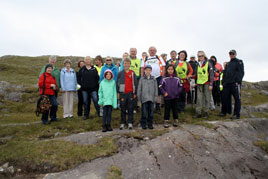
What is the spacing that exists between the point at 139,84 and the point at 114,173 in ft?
14.3

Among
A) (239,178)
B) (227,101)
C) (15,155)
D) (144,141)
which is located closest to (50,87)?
(15,155)

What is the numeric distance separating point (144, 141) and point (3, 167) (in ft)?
14.7

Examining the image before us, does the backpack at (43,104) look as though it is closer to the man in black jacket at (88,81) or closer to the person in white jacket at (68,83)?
the person in white jacket at (68,83)

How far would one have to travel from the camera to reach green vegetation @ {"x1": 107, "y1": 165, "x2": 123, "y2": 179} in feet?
16.8

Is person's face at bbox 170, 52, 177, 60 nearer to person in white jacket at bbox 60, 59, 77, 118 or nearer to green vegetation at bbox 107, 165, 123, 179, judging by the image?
person in white jacket at bbox 60, 59, 77, 118

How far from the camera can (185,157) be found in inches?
245

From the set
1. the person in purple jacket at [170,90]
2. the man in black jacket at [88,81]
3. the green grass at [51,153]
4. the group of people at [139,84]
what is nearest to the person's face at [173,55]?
the group of people at [139,84]

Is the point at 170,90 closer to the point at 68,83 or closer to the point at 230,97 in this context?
the point at 230,97

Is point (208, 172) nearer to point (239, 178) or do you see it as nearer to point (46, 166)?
point (239, 178)

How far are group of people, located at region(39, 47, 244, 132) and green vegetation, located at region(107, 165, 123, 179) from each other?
287 centimetres

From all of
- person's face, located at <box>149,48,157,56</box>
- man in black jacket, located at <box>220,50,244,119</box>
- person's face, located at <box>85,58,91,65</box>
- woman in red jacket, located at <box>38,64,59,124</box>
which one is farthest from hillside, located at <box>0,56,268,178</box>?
person's face, located at <box>149,48,157,56</box>

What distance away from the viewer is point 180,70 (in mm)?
11148

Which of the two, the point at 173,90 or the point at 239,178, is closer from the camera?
the point at 239,178

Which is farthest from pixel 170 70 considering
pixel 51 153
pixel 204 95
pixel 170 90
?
pixel 51 153
